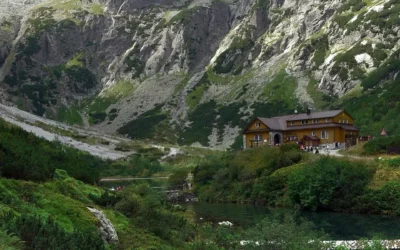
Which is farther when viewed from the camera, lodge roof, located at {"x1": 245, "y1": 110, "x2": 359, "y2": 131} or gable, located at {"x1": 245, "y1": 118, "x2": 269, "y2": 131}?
gable, located at {"x1": 245, "y1": 118, "x2": 269, "y2": 131}

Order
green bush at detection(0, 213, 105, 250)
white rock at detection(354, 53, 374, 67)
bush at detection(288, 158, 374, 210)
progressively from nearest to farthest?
green bush at detection(0, 213, 105, 250) → bush at detection(288, 158, 374, 210) → white rock at detection(354, 53, 374, 67)

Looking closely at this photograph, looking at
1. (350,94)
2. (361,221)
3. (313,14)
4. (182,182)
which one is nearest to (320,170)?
(361,221)

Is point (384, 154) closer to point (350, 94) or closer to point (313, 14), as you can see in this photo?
point (350, 94)

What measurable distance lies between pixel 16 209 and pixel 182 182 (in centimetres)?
6037

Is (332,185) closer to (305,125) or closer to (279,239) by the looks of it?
(279,239)

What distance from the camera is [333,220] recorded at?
38.9m

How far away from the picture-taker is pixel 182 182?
243 feet

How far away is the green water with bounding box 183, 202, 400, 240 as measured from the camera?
102ft

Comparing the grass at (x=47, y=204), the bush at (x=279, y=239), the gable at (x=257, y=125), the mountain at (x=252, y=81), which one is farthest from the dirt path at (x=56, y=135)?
the bush at (x=279, y=239)

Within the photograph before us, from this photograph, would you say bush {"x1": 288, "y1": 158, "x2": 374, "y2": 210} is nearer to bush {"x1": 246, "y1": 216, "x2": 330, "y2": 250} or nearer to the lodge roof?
bush {"x1": 246, "y1": 216, "x2": 330, "y2": 250}

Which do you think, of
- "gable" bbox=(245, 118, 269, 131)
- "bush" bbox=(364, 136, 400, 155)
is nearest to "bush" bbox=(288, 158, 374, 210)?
"bush" bbox=(364, 136, 400, 155)

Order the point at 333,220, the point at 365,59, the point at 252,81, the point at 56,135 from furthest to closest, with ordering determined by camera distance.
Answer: the point at 252,81
the point at 365,59
the point at 56,135
the point at 333,220

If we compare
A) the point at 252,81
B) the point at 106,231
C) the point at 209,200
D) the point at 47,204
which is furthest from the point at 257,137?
the point at 47,204

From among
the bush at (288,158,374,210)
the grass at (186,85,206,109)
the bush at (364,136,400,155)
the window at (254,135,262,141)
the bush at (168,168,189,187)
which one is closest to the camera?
the bush at (288,158,374,210)
